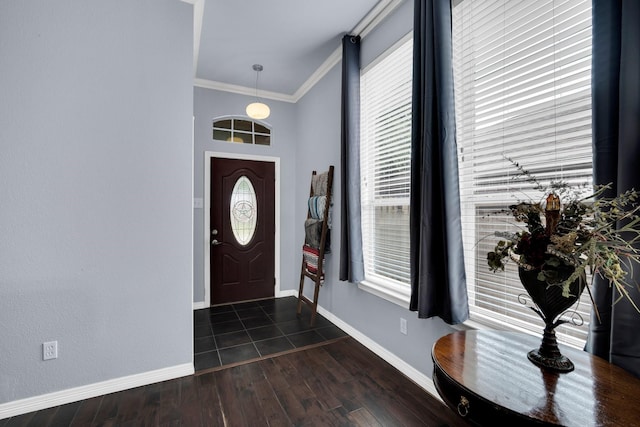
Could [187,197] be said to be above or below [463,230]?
above

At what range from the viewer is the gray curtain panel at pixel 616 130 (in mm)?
1036

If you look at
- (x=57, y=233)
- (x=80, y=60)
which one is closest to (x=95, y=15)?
(x=80, y=60)

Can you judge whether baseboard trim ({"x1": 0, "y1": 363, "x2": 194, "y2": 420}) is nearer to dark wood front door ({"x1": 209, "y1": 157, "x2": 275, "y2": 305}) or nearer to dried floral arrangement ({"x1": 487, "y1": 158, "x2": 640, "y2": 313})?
dark wood front door ({"x1": 209, "y1": 157, "x2": 275, "y2": 305})

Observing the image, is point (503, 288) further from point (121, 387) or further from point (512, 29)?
point (121, 387)

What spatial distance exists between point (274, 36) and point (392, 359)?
3.19 metres

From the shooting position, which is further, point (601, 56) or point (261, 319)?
point (261, 319)

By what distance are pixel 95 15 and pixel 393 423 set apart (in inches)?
134

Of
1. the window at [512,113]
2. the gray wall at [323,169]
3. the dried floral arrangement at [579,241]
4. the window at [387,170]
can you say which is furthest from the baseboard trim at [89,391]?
the dried floral arrangement at [579,241]

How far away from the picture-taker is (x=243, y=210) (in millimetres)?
4219

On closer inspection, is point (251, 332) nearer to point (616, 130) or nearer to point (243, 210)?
point (243, 210)

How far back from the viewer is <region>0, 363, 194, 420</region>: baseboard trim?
6.22 ft

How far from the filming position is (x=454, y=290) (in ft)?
5.79

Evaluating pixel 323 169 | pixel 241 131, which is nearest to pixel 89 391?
pixel 323 169

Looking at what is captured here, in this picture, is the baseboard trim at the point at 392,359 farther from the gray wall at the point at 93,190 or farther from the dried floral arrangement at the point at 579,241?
the gray wall at the point at 93,190
